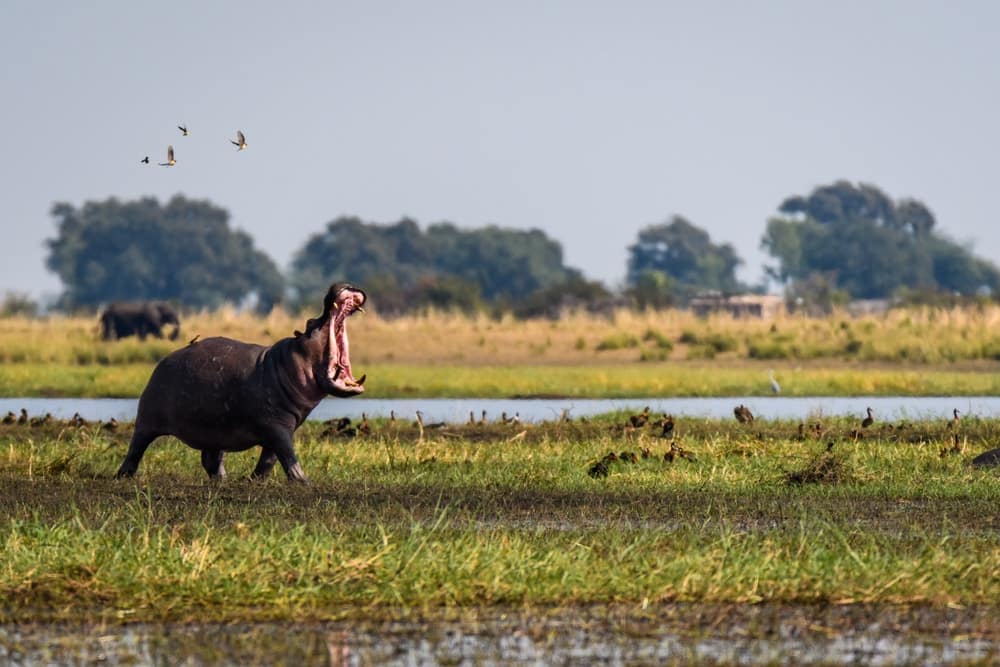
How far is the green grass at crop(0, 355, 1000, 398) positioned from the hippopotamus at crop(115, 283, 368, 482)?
1618cm

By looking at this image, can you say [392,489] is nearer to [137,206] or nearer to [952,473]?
[952,473]

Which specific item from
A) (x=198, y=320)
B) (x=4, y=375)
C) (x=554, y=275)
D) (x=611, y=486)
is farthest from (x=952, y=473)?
(x=554, y=275)

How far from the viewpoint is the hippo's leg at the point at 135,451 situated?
1352 cm

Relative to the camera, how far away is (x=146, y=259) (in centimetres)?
9469

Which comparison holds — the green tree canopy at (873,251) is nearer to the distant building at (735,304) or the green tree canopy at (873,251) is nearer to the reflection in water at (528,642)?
the distant building at (735,304)

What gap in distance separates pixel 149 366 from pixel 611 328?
1034cm

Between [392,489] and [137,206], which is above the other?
[137,206]

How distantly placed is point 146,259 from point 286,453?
273 feet

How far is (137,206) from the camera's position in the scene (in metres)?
96.1

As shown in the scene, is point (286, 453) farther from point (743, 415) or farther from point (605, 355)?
point (605, 355)

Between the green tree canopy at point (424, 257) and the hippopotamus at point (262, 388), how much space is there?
8013 cm

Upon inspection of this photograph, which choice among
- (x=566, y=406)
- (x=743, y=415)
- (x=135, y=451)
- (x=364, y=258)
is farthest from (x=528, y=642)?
(x=364, y=258)

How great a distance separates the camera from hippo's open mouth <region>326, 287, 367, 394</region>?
12844 millimetres

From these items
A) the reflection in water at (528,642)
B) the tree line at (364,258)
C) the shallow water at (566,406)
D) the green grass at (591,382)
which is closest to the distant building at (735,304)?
the tree line at (364,258)
